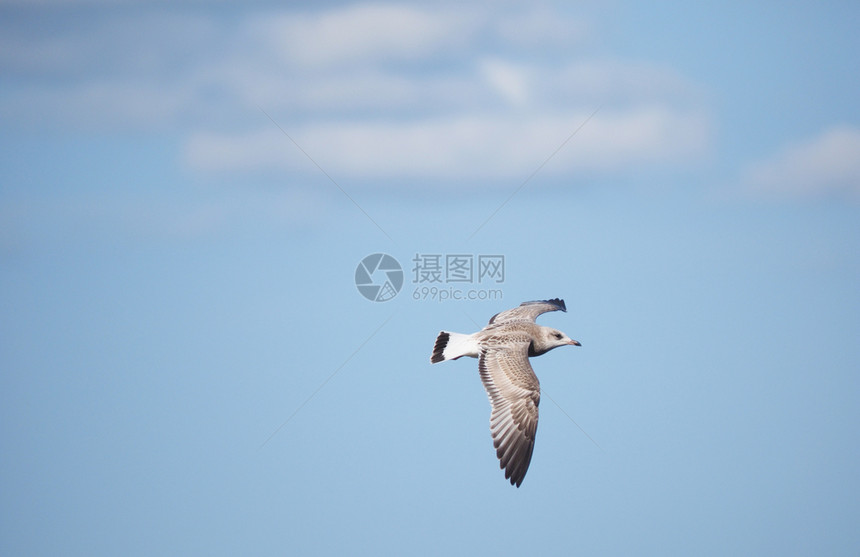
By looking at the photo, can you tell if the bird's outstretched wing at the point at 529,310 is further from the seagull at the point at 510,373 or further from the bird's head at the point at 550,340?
the bird's head at the point at 550,340

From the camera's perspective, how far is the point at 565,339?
3997 centimetres

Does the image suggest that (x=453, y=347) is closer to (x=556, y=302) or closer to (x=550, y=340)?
(x=550, y=340)

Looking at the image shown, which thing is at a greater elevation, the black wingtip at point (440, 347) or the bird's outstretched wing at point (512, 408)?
the black wingtip at point (440, 347)

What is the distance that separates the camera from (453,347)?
127ft

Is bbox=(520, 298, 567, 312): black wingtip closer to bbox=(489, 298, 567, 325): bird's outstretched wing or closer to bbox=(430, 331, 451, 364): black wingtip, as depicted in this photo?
bbox=(489, 298, 567, 325): bird's outstretched wing

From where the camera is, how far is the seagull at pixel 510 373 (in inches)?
1407

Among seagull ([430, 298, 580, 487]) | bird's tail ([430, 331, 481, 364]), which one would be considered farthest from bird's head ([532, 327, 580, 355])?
bird's tail ([430, 331, 481, 364])

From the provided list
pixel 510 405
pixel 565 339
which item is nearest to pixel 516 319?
pixel 565 339

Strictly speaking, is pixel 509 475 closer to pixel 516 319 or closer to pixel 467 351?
pixel 467 351

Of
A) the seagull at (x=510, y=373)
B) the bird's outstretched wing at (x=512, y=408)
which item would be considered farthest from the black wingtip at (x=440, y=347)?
the bird's outstretched wing at (x=512, y=408)

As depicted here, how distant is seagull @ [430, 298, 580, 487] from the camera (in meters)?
35.8

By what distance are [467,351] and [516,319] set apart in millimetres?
4297

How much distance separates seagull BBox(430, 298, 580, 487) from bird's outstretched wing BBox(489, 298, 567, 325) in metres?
1.85

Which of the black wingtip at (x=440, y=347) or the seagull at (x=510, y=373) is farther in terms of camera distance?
the black wingtip at (x=440, y=347)
